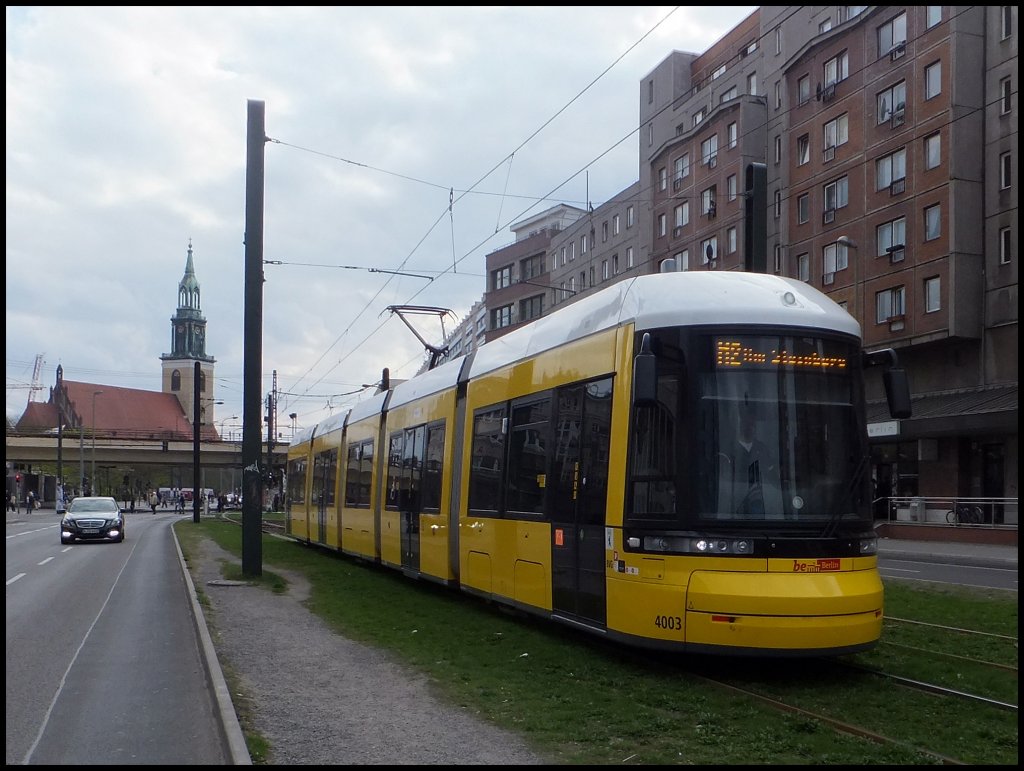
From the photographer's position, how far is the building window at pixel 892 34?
38281mm

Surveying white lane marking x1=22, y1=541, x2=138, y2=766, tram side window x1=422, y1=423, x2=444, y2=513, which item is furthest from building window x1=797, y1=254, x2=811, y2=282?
white lane marking x1=22, y1=541, x2=138, y2=766

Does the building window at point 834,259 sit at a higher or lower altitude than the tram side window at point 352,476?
higher

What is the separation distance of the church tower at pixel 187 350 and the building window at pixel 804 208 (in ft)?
333

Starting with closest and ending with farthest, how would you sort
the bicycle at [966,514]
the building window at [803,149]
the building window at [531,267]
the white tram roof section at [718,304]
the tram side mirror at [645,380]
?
1. the tram side mirror at [645,380]
2. the white tram roof section at [718,304]
3. the bicycle at [966,514]
4. the building window at [803,149]
5. the building window at [531,267]

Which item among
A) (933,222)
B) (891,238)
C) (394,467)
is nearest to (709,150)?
(891,238)

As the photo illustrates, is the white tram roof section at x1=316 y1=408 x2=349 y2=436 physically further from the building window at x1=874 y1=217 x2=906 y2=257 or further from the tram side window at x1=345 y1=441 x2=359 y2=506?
the building window at x1=874 y1=217 x2=906 y2=257

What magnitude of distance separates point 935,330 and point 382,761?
110 ft

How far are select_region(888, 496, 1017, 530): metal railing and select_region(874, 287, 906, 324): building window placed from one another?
6406 mm

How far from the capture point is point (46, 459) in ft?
266

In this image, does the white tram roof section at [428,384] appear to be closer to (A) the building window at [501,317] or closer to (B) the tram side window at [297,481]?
(B) the tram side window at [297,481]

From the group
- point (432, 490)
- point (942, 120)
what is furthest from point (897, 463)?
point (432, 490)

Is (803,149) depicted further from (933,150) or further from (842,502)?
(842,502)

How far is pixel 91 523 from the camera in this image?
113 ft

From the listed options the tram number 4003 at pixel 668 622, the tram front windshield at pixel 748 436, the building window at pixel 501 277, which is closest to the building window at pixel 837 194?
the tram front windshield at pixel 748 436
